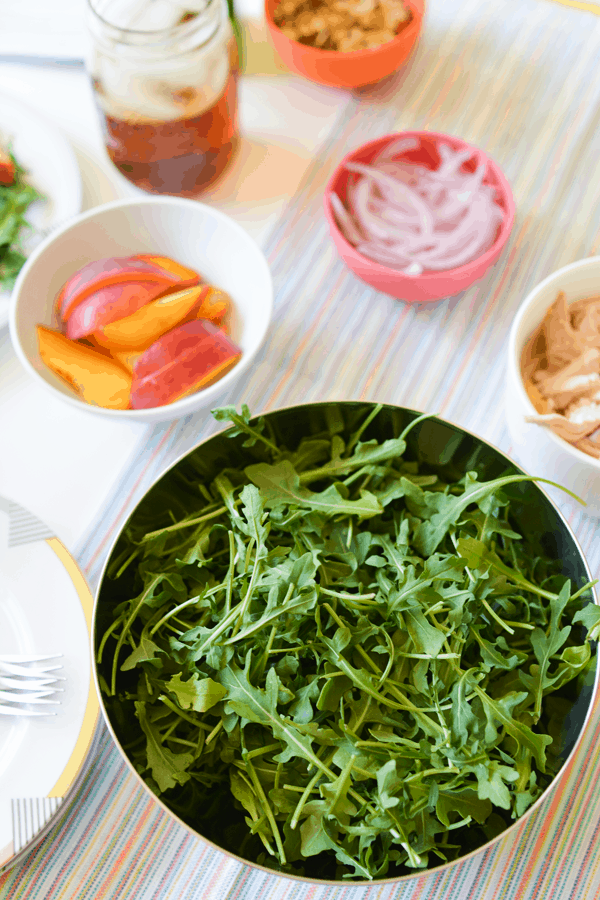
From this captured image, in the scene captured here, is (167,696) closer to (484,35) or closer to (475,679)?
(475,679)

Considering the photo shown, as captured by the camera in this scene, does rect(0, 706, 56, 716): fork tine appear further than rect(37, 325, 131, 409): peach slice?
No

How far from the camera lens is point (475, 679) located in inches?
20.7

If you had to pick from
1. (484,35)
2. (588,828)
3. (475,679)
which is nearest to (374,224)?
(484,35)

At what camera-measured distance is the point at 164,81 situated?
0.73m

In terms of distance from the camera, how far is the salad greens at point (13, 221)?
80 cm

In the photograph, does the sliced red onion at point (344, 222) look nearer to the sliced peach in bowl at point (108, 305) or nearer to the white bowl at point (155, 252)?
the white bowl at point (155, 252)

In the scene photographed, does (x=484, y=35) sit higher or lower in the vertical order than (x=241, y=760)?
higher

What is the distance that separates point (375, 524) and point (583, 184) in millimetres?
574

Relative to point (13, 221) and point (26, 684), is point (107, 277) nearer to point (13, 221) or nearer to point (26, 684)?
point (13, 221)

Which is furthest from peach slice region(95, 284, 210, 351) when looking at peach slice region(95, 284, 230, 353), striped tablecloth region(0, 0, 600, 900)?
striped tablecloth region(0, 0, 600, 900)

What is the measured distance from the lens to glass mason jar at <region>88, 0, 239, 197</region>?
2.33 feet

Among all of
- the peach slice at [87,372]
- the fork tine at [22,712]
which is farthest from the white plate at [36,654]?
the peach slice at [87,372]

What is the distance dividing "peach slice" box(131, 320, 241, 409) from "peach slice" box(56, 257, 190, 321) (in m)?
0.07

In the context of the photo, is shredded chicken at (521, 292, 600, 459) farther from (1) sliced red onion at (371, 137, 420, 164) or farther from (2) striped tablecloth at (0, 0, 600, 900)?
(1) sliced red onion at (371, 137, 420, 164)
